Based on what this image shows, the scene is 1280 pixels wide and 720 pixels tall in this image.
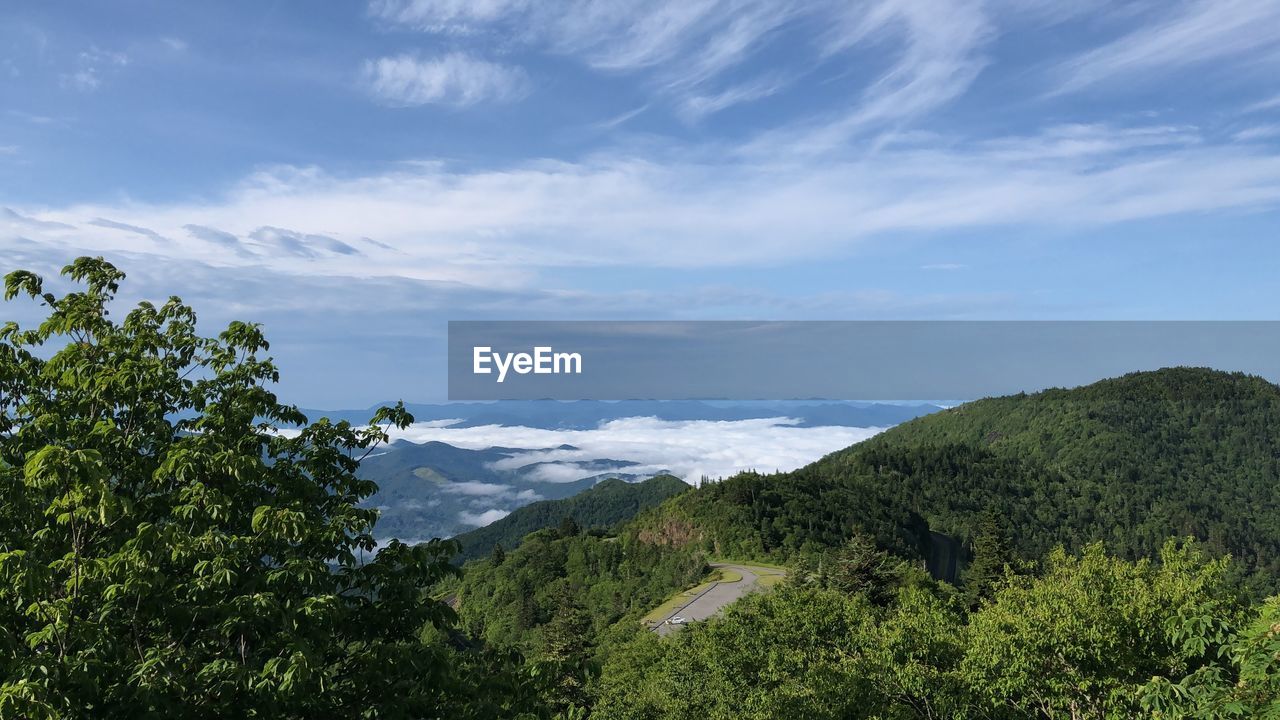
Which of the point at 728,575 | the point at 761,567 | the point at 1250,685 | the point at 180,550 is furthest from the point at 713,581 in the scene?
the point at 180,550

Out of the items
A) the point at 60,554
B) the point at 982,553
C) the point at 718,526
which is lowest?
the point at 718,526

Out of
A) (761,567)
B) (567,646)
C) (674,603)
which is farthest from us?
(761,567)

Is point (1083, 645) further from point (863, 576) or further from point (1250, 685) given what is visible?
point (863, 576)

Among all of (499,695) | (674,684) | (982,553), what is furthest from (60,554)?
(982,553)

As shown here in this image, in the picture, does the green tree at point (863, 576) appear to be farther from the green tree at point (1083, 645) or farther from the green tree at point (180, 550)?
the green tree at point (180, 550)

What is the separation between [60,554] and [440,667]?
19.4 feet

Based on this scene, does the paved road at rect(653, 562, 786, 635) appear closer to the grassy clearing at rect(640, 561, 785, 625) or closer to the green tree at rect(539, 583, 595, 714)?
the grassy clearing at rect(640, 561, 785, 625)

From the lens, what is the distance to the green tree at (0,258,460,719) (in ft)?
31.3

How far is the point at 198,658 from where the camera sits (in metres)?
11.3

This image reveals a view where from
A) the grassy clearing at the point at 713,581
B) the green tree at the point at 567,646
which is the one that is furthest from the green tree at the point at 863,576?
the green tree at the point at 567,646

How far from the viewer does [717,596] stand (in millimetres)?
116062

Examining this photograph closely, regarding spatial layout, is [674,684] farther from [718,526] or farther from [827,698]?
[718,526]

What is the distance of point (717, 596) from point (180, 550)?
369ft

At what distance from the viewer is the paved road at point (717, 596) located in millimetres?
100750
